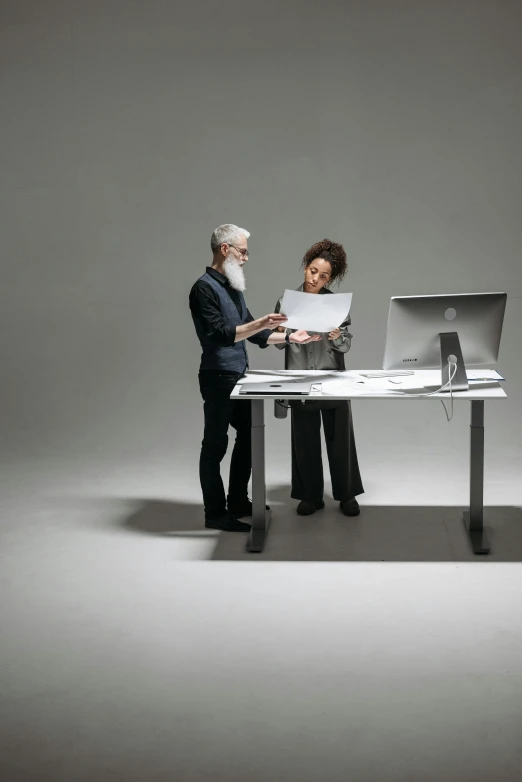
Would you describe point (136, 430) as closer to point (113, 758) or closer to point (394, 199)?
point (394, 199)

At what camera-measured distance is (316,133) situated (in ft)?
25.7

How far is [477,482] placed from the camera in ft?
16.7

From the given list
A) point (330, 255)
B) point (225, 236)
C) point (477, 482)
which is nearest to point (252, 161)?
point (330, 255)

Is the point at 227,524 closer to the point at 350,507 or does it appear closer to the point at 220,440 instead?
the point at 220,440

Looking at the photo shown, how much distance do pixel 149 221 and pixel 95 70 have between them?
126cm

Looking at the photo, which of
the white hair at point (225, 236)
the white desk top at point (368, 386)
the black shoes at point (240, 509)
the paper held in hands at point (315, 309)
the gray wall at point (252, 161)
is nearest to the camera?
the white desk top at point (368, 386)

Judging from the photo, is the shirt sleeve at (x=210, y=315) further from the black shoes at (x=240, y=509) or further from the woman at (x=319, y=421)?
the black shoes at (x=240, y=509)

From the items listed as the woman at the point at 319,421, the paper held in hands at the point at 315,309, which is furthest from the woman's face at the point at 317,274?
the paper held in hands at the point at 315,309

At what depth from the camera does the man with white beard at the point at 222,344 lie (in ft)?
16.8

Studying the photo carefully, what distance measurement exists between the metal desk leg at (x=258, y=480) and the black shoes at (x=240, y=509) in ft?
1.25

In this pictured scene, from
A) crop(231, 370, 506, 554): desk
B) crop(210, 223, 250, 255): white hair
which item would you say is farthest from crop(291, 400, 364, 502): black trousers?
crop(210, 223, 250, 255): white hair

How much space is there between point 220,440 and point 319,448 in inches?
25.0

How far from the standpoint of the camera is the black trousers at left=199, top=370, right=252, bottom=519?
5246 mm

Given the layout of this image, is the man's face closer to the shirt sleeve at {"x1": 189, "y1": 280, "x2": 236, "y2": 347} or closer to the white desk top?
the shirt sleeve at {"x1": 189, "y1": 280, "x2": 236, "y2": 347}
